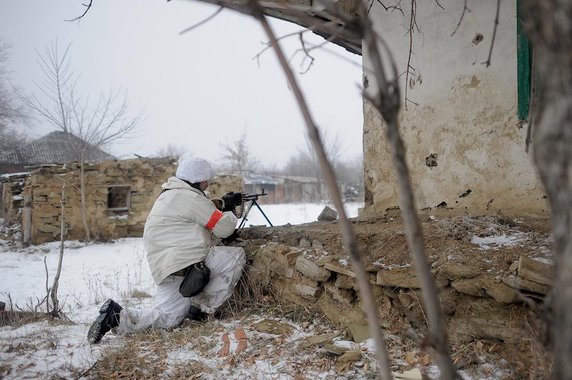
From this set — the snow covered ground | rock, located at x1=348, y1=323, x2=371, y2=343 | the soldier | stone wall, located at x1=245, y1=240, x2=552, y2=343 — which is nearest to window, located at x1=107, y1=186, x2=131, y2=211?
the snow covered ground

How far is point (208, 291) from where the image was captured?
3.63 metres

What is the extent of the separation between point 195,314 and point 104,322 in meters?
0.79

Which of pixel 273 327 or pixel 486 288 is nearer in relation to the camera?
pixel 486 288

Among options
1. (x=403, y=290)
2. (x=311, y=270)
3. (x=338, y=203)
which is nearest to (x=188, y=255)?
(x=311, y=270)

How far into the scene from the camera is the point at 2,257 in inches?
384

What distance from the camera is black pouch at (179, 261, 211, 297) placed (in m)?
3.45

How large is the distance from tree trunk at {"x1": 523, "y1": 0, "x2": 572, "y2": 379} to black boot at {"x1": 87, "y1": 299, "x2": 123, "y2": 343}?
3218mm

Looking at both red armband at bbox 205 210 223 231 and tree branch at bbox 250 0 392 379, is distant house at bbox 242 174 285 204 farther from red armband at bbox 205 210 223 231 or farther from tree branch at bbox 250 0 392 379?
tree branch at bbox 250 0 392 379

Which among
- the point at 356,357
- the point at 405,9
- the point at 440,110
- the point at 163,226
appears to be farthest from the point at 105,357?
the point at 405,9

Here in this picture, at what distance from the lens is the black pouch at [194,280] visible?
136 inches

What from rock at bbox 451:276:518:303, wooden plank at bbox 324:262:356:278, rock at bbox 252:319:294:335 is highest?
rock at bbox 451:276:518:303

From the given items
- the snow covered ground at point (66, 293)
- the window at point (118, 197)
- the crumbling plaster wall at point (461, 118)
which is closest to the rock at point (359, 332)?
the snow covered ground at point (66, 293)

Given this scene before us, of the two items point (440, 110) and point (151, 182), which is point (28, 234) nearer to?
point (151, 182)

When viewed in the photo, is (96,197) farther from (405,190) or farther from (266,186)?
(266,186)
